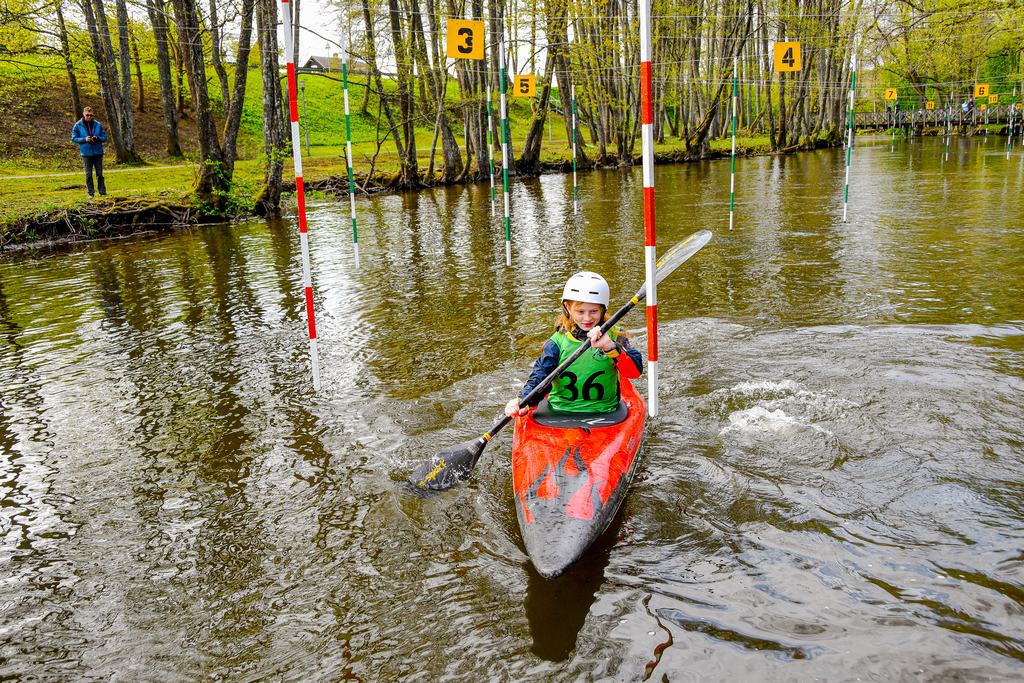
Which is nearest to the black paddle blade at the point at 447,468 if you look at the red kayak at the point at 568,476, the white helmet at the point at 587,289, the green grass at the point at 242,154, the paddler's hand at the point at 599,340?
the red kayak at the point at 568,476

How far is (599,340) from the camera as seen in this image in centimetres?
426

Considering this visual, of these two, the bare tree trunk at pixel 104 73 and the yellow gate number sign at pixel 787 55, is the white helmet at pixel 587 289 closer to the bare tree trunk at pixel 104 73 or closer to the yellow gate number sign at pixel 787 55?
the yellow gate number sign at pixel 787 55

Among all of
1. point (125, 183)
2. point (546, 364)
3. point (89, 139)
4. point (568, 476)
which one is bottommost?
point (568, 476)

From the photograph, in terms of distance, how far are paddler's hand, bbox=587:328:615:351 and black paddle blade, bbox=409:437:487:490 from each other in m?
0.90

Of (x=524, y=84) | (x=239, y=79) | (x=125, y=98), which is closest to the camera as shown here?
(x=239, y=79)

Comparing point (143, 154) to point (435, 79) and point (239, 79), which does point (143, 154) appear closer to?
point (239, 79)

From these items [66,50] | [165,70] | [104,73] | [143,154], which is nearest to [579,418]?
[66,50]

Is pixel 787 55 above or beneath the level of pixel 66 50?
beneath

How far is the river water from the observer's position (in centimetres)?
292

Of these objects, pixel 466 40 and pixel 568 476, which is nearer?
pixel 568 476

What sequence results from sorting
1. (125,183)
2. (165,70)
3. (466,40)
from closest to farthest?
(466,40) < (125,183) < (165,70)

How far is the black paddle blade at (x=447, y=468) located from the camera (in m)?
4.22

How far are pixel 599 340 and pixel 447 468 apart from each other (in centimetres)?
117

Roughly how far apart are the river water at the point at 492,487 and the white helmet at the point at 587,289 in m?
1.06
